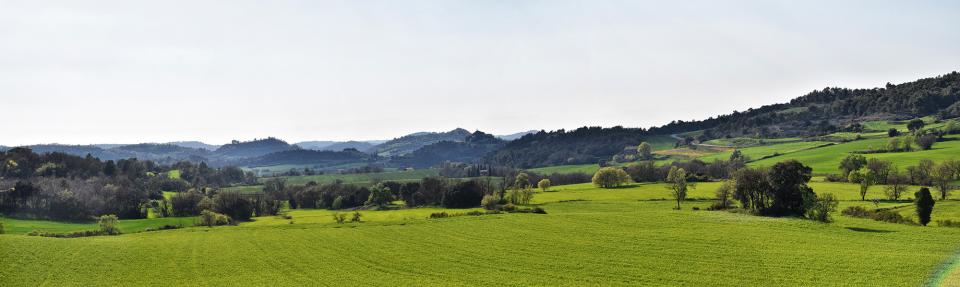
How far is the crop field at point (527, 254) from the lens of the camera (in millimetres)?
49750

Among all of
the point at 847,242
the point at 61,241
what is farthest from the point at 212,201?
the point at 847,242

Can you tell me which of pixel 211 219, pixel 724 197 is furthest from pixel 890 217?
pixel 211 219

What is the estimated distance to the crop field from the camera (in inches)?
1959

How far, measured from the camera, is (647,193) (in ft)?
455

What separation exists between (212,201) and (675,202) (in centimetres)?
12314

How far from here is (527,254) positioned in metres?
62.4

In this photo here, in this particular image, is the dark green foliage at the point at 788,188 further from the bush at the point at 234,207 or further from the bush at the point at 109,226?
the bush at the point at 234,207

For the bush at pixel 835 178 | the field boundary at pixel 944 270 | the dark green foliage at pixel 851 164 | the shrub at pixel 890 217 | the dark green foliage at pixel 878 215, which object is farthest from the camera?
the dark green foliage at pixel 851 164

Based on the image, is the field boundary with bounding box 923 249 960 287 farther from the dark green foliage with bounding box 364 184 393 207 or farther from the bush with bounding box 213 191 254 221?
the bush with bounding box 213 191 254 221

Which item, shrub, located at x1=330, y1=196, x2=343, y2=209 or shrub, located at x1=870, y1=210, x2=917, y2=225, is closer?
shrub, located at x1=870, y1=210, x2=917, y2=225

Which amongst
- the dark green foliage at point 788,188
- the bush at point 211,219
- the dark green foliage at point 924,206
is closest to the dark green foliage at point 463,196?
the bush at point 211,219

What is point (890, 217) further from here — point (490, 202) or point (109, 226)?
point (109, 226)

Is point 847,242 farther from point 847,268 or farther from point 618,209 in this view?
point 618,209

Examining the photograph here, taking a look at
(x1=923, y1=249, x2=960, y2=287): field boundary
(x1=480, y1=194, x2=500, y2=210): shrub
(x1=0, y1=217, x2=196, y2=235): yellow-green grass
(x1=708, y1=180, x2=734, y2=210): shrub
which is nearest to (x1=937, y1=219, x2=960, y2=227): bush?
(x1=923, y1=249, x2=960, y2=287): field boundary
